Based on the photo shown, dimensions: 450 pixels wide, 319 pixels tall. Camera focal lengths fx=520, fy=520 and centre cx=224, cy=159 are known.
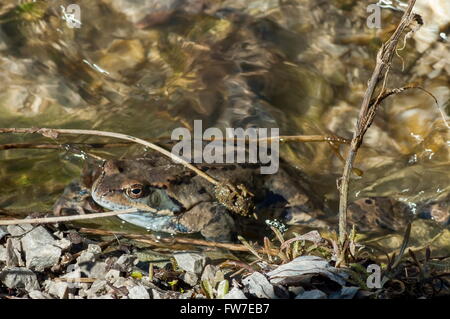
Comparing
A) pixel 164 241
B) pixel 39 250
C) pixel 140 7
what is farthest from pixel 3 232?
pixel 140 7

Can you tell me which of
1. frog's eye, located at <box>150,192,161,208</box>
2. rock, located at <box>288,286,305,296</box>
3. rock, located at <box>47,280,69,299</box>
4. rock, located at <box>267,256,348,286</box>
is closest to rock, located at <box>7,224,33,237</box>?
rock, located at <box>47,280,69,299</box>

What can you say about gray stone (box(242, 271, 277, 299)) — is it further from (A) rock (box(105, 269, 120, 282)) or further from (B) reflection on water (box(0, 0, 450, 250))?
(B) reflection on water (box(0, 0, 450, 250))

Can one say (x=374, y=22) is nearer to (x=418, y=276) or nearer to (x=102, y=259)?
(x=418, y=276)

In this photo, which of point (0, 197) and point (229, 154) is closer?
point (0, 197)

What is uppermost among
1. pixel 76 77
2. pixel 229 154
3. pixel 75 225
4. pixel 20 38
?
pixel 20 38

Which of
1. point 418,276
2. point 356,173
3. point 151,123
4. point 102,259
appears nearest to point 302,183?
point 356,173

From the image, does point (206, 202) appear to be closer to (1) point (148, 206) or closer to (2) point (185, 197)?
(2) point (185, 197)

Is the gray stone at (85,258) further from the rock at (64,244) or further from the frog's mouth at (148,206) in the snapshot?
the frog's mouth at (148,206)
